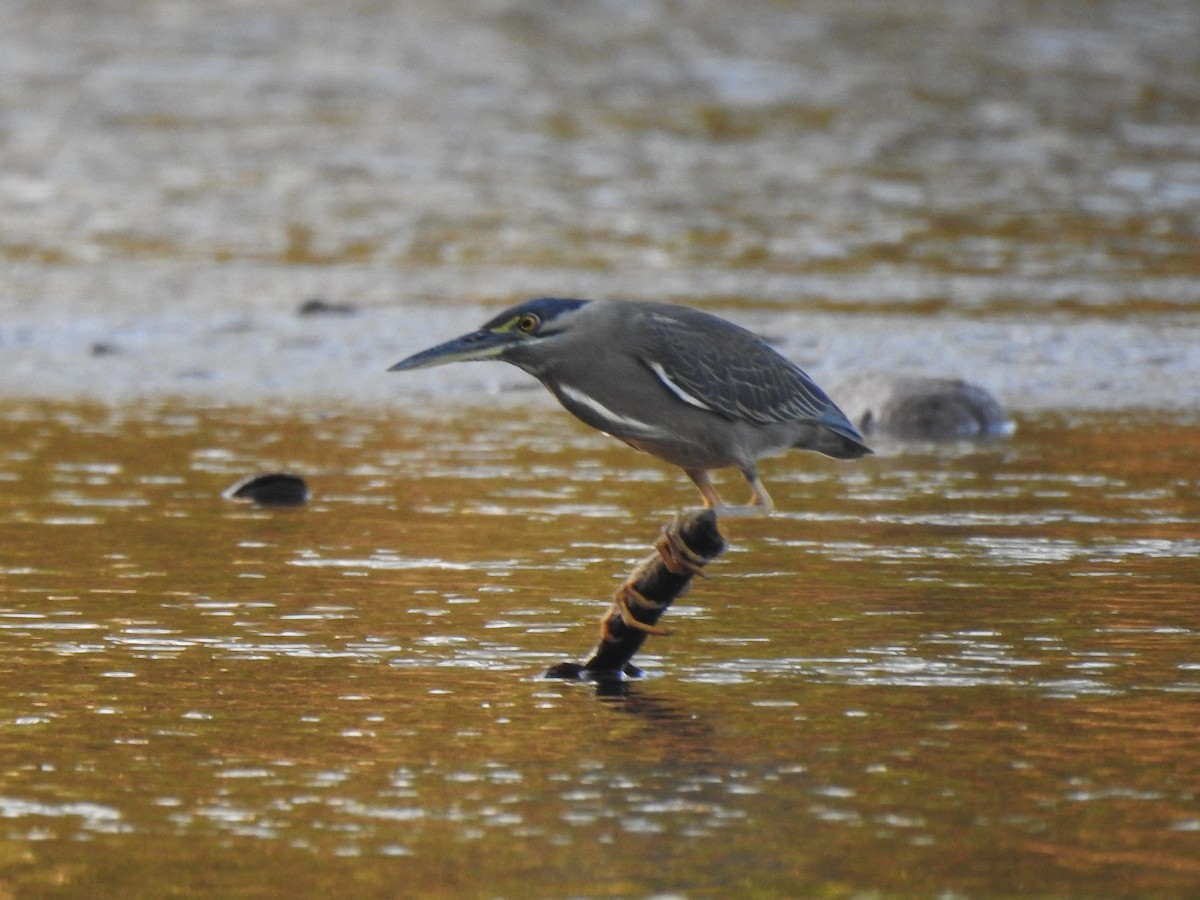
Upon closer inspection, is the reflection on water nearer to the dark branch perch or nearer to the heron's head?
the dark branch perch

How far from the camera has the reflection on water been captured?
5613 millimetres

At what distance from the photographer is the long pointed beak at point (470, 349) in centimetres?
712

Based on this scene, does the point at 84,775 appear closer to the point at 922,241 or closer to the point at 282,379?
the point at 282,379

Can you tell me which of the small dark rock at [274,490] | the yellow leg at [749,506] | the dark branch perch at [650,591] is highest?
the yellow leg at [749,506]

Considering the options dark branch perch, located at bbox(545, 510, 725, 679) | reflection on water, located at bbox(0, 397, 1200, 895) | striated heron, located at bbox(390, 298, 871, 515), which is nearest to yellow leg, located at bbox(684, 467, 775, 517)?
striated heron, located at bbox(390, 298, 871, 515)

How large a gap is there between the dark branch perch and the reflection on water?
14 cm

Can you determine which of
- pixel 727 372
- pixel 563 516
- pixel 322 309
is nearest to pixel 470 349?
pixel 727 372

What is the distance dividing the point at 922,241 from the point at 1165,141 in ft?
20.1

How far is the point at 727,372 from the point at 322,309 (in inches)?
376

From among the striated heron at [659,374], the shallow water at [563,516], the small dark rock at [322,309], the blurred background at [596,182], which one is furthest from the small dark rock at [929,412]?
the small dark rock at [322,309]

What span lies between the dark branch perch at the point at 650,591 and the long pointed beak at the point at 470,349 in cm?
70

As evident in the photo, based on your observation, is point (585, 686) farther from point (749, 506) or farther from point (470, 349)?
point (470, 349)

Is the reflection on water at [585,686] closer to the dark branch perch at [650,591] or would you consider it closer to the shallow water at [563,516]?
the shallow water at [563,516]

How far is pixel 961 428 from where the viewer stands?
12594 mm
